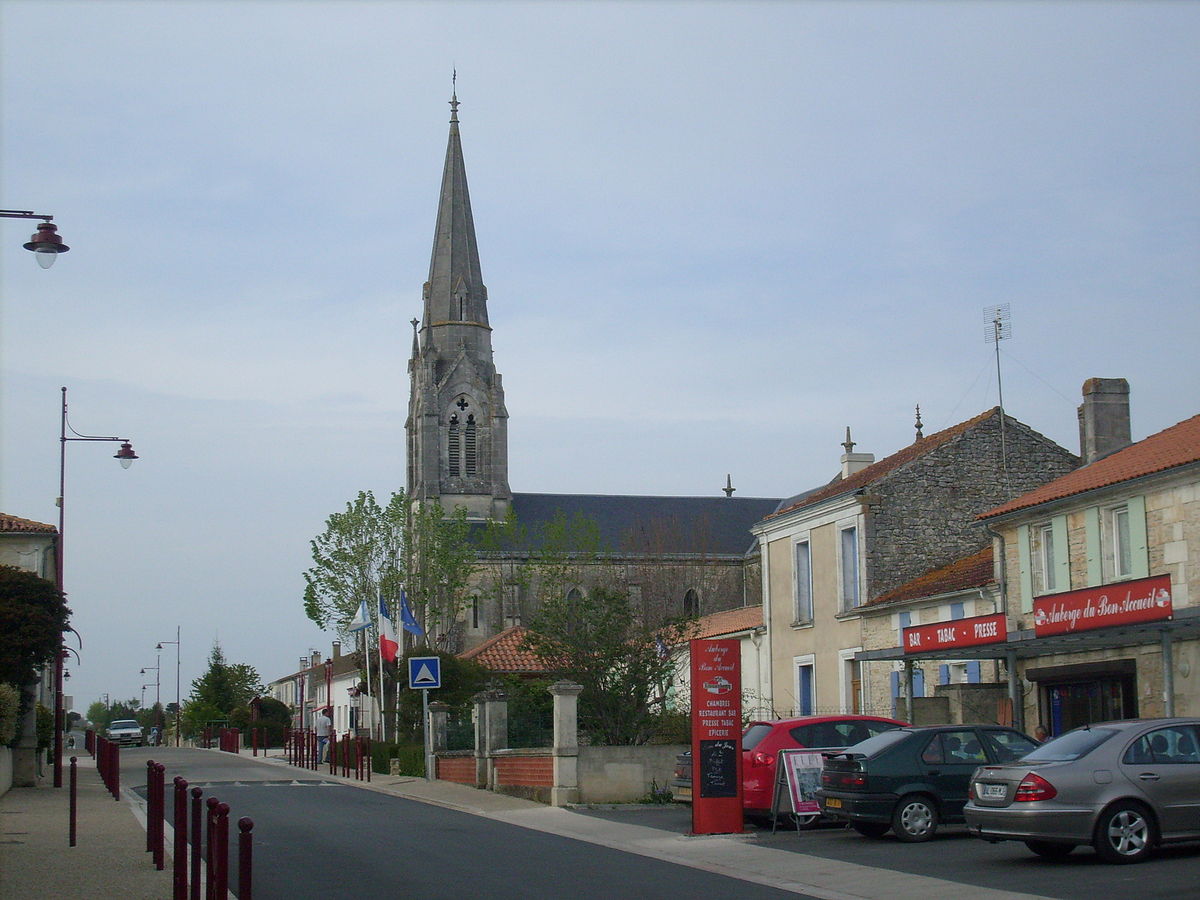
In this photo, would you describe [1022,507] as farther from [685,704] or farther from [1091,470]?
[685,704]

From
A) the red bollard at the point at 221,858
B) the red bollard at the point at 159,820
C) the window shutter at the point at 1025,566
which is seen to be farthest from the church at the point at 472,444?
the red bollard at the point at 221,858

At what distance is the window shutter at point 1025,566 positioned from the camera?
89.7ft

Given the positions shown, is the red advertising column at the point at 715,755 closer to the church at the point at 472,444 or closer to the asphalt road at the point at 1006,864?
the asphalt road at the point at 1006,864

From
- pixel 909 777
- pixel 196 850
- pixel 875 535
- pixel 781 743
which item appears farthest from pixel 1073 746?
pixel 875 535

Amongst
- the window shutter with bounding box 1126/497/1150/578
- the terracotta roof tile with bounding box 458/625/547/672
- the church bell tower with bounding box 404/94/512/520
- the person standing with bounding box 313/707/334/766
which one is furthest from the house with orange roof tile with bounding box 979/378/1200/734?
the church bell tower with bounding box 404/94/512/520

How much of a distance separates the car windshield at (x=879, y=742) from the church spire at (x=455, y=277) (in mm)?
71313

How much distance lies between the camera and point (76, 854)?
16156 millimetres

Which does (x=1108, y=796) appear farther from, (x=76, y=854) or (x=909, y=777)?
(x=76, y=854)

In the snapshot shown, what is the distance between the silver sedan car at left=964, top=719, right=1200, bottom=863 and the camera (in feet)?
44.9

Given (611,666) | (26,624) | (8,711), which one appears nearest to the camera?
(8,711)

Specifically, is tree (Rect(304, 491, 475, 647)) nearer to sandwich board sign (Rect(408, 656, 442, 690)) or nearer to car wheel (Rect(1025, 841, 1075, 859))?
sandwich board sign (Rect(408, 656, 442, 690))

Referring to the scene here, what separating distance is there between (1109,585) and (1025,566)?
6.48 m

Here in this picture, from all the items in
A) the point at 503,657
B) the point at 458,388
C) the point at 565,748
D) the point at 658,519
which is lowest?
the point at 565,748

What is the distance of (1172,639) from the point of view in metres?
22.4
